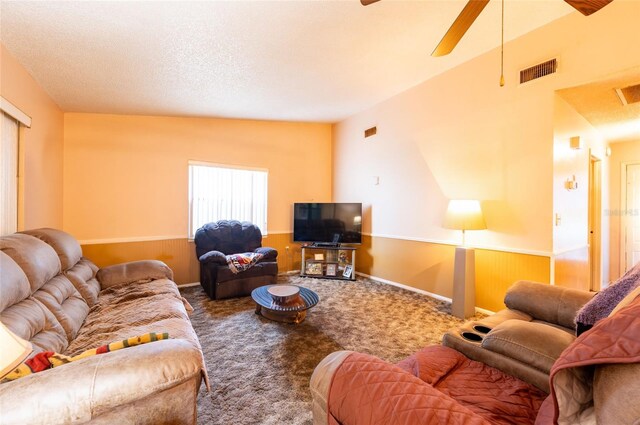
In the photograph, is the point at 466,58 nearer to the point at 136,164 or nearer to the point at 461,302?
the point at 461,302

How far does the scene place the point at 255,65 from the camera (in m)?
2.73

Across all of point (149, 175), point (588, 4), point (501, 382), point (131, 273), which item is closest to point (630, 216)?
point (588, 4)

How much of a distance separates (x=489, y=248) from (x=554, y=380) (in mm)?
2727

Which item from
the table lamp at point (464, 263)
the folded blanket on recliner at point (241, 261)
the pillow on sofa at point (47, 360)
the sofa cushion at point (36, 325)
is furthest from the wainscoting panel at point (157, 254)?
the table lamp at point (464, 263)

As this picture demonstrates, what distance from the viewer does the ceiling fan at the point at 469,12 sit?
4.67ft

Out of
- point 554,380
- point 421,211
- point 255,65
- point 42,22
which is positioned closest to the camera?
point 554,380

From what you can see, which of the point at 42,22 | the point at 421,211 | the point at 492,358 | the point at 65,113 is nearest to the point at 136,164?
the point at 65,113

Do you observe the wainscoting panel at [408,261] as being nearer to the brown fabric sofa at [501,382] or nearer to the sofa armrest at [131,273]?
the sofa armrest at [131,273]

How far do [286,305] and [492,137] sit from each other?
2.89 m

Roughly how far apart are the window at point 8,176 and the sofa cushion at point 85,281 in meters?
0.59

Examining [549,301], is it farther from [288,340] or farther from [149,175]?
[149,175]

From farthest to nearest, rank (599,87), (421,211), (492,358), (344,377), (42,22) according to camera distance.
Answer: (421,211) < (599,87) < (42,22) < (492,358) < (344,377)

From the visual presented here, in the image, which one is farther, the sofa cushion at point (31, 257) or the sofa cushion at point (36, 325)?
the sofa cushion at point (31, 257)

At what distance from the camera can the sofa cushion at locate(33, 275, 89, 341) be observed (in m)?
1.73
